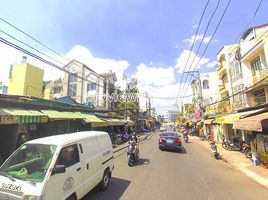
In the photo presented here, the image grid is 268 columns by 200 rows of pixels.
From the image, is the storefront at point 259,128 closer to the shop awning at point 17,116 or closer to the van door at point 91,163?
the van door at point 91,163

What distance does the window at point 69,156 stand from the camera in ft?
17.0

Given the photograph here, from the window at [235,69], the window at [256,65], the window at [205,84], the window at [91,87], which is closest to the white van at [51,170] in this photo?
the window at [256,65]

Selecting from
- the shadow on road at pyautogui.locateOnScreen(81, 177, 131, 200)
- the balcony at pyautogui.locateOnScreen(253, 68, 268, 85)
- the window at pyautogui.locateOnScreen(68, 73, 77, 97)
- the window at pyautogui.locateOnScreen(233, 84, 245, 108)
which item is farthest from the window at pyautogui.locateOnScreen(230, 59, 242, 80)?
the window at pyautogui.locateOnScreen(68, 73, 77, 97)

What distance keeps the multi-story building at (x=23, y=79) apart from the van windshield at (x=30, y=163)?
19569 mm

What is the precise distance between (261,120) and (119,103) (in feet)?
113

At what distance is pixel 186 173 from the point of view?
10.6 meters

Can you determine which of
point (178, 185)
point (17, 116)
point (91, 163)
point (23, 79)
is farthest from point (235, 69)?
point (23, 79)

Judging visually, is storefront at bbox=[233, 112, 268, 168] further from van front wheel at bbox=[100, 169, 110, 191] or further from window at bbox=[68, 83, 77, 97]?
window at bbox=[68, 83, 77, 97]

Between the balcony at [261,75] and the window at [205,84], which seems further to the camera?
the window at [205,84]

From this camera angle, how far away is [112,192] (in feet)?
23.8

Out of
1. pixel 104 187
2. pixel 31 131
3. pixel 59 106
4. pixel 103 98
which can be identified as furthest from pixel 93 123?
pixel 103 98

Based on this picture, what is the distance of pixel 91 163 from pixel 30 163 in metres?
1.89

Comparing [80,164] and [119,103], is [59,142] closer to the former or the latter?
[80,164]

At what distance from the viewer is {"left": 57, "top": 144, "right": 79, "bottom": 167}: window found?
5.19 meters
